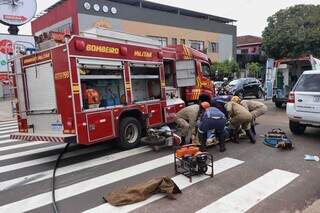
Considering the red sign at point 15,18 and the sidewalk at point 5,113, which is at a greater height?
the red sign at point 15,18

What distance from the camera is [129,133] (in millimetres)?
9000

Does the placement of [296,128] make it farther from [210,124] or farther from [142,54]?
[142,54]

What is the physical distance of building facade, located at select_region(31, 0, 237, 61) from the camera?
37.0m

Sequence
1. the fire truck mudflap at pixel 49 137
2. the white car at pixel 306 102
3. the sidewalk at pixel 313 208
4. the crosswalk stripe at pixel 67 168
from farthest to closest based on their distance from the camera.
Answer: the white car at pixel 306 102 → the fire truck mudflap at pixel 49 137 → the crosswalk stripe at pixel 67 168 → the sidewalk at pixel 313 208

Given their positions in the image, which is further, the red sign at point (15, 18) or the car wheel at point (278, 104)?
the red sign at point (15, 18)

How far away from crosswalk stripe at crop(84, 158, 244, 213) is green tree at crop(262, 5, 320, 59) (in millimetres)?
35604

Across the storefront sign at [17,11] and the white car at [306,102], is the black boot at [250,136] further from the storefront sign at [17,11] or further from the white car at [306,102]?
the storefront sign at [17,11]

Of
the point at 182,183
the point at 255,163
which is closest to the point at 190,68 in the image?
the point at 255,163

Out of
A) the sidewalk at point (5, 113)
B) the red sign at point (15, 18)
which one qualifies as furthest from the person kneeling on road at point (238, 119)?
the red sign at point (15, 18)

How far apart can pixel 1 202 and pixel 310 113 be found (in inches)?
297

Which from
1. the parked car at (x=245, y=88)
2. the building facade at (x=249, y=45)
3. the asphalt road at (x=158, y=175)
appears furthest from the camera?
the building facade at (x=249, y=45)

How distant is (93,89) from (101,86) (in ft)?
1.42

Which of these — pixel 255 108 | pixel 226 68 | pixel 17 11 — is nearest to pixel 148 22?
pixel 226 68

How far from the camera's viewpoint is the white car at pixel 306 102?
8930mm
